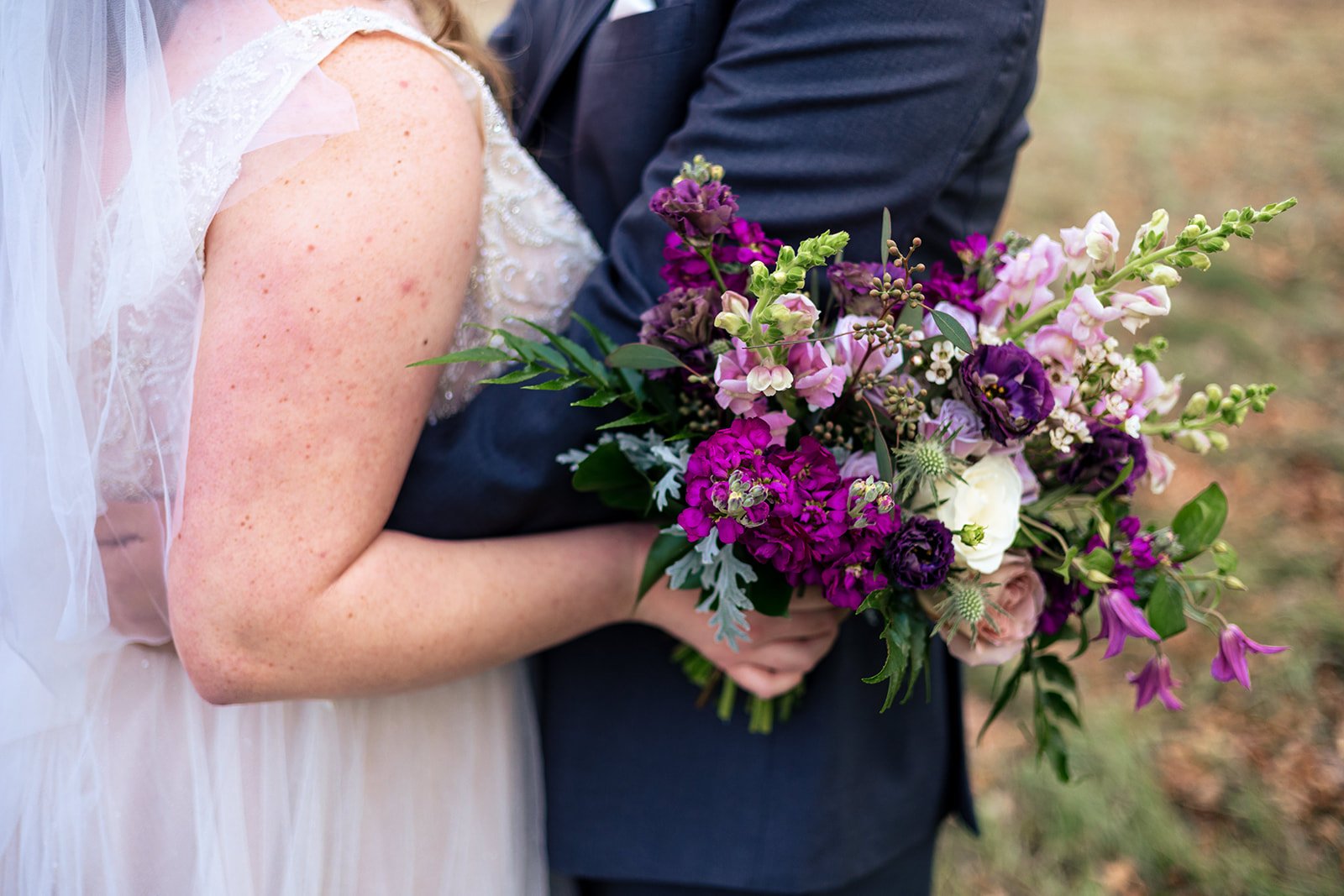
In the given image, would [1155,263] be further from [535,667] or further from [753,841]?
[535,667]

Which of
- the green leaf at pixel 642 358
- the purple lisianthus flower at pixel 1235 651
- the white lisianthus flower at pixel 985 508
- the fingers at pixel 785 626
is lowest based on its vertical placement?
the fingers at pixel 785 626

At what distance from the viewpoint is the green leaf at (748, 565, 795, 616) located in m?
1.20

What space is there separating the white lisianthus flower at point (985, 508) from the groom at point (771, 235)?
319 millimetres

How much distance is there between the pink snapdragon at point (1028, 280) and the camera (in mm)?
1143

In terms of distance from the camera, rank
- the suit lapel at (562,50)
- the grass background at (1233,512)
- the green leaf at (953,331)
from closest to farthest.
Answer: the green leaf at (953,331)
the suit lapel at (562,50)
the grass background at (1233,512)

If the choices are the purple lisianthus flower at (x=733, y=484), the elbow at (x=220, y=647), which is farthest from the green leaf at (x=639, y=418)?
the elbow at (x=220, y=647)

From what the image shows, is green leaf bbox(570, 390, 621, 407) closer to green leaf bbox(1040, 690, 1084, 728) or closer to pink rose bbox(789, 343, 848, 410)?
pink rose bbox(789, 343, 848, 410)

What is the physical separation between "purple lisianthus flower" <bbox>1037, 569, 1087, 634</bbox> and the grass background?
1.08m

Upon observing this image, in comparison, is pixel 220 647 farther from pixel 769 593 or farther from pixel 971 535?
pixel 971 535

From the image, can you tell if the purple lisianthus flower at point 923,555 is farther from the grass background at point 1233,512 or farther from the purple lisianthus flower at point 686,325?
the grass background at point 1233,512

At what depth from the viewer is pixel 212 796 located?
1289 mm

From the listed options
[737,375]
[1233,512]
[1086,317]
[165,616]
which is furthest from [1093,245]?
[1233,512]

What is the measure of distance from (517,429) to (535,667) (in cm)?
53

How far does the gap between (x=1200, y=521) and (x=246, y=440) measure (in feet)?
3.70
